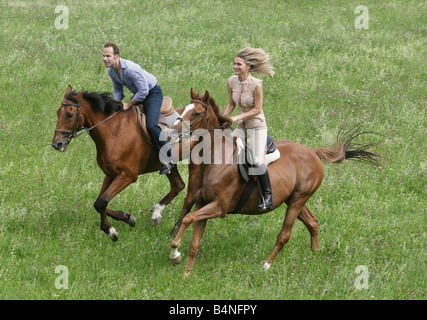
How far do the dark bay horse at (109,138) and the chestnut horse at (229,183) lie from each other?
1608 mm

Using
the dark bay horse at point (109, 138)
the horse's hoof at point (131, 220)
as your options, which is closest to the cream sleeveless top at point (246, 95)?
the dark bay horse at point (109, 138)

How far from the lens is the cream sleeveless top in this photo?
769cm

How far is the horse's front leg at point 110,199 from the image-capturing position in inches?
345

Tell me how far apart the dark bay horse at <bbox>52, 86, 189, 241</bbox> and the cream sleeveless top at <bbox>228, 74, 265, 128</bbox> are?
7.55 feet

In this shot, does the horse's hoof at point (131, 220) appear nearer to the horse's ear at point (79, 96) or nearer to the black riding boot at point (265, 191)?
the horse's ear at point (79, 96)

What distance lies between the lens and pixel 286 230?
8523 mm

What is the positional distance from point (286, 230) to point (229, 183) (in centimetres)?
143

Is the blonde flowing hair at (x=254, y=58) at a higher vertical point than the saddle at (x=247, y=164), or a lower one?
higher

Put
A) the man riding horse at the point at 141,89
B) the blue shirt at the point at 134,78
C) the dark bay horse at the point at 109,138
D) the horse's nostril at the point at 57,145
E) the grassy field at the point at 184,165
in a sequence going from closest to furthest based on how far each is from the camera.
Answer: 1. the grassy field at the point at 184,165
2. the horse's nostril at the point at 57,145
3. the dark bay horse at the point at 109,138
4. the man riding horse at the point at 141,89
5. the blue shirt at the point at 134,78

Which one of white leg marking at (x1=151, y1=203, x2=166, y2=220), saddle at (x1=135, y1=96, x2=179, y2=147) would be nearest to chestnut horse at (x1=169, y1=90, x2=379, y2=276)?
saddle at (x1=135, y1=96, x2=179, y2=147)

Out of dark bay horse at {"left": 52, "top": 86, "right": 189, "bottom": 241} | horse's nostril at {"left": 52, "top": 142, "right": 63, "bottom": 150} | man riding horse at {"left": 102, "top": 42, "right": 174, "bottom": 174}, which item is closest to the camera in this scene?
horse's nostril at {"left": 52, "top": 142, "right": 63, "bottom": 150}

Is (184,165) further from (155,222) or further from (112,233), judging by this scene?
(112,233)

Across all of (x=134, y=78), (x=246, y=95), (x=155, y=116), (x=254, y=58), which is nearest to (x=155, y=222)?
(x=155, y=116)

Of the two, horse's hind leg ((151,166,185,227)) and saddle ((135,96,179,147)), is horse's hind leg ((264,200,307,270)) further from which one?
saddle ((135,96,179,147))
